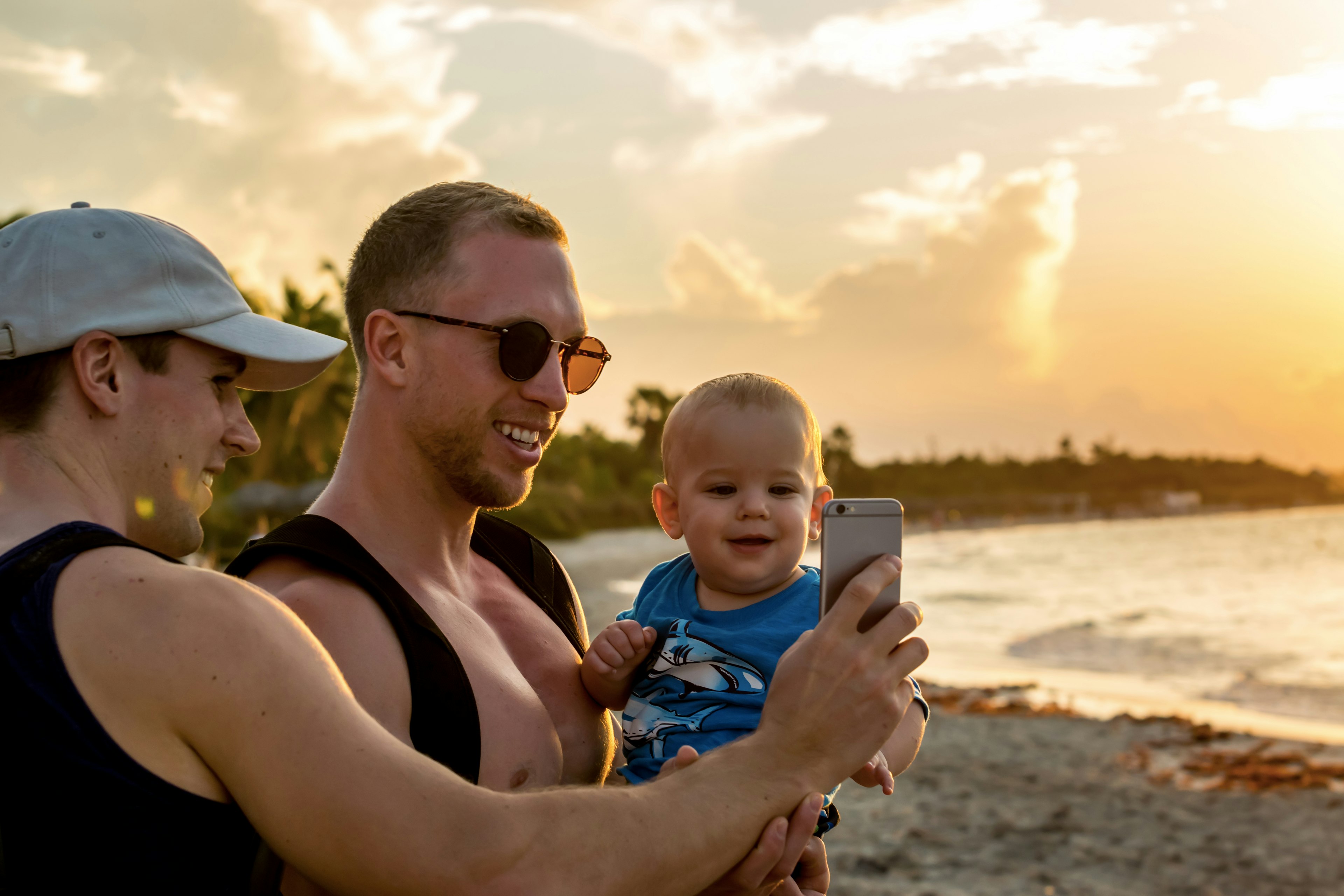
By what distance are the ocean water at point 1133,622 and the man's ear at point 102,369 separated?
15.1 metres

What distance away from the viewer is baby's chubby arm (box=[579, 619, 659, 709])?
3.12 m

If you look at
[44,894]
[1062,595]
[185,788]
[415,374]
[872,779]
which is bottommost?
[1062,595]

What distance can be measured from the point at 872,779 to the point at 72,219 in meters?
2.50

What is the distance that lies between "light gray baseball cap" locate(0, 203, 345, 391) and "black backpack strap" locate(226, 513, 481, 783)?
0.47m

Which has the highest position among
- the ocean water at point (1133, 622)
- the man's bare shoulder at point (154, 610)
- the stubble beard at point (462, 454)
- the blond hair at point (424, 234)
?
the blond hair at point (424, 234)

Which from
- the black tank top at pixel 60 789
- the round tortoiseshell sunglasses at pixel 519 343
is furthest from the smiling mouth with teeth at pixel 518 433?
the black tank top at pixel 60 789

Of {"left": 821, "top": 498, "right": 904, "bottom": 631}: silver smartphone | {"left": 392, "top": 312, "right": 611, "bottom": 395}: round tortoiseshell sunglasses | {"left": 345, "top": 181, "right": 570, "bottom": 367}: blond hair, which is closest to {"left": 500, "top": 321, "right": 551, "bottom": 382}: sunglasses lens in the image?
{"left": 392, "top": 312, "right": 611, "bottom": 395}: round tortoiseshell sunglasses

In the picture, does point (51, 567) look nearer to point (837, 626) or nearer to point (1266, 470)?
point (837, 626)

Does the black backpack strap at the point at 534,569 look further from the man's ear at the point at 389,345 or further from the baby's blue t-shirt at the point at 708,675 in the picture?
the man's ear at the point at 389,345

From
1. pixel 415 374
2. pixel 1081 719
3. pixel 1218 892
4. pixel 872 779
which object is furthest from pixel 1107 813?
pixel 415 374

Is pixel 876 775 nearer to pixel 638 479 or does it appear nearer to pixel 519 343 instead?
pixel 519 343

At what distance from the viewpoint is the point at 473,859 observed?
174 cm

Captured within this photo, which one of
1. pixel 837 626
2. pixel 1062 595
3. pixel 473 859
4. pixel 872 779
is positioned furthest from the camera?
pixel 1062 595

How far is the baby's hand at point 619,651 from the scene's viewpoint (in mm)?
3115
